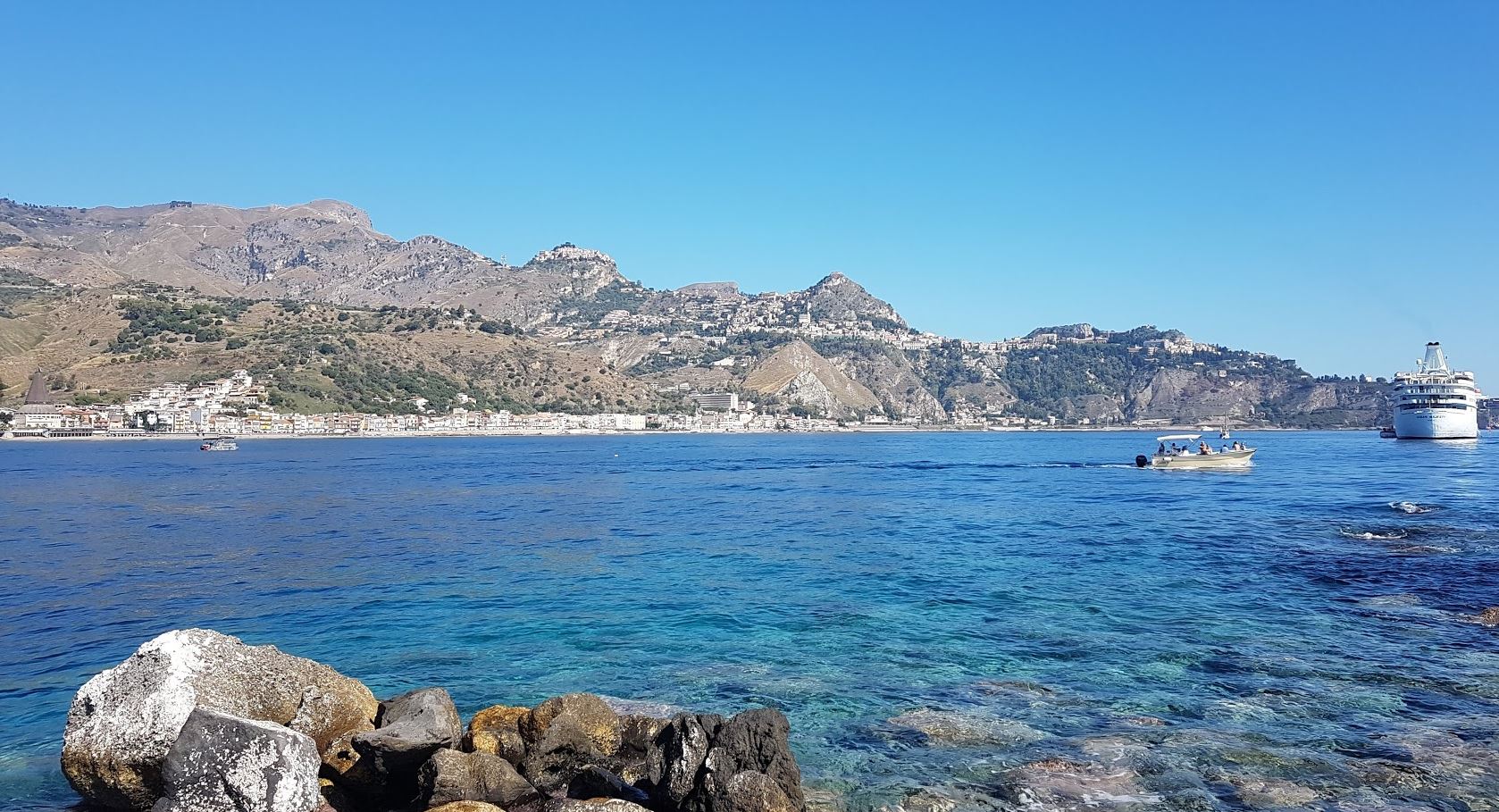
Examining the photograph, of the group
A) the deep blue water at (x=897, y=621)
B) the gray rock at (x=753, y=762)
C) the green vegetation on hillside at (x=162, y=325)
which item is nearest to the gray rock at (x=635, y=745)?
the gray rock at (x=753, y=762)

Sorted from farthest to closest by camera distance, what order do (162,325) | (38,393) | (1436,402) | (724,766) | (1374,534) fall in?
1. (162,325)
2. (38,393)
3. (1436,402)
4. (1374,534)
5. (724,766)

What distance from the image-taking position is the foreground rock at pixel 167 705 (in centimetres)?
843

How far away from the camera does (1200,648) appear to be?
1576 centimetres

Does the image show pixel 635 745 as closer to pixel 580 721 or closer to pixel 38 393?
pixel 580 721

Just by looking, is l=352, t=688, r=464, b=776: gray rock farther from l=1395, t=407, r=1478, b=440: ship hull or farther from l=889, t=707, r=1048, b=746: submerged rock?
l=1395, t=407, r=1478, b=440: ship hull

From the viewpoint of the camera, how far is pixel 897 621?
18594 mm

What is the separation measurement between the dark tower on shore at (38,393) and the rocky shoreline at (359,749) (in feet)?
544

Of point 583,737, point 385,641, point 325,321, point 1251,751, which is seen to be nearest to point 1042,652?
point 1251,751

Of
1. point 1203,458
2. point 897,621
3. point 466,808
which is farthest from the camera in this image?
point 1203,458

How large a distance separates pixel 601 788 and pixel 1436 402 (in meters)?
131

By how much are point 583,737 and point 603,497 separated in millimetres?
42225

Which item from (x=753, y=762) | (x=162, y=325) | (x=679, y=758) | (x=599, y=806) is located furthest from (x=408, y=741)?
(x=162, y=325)

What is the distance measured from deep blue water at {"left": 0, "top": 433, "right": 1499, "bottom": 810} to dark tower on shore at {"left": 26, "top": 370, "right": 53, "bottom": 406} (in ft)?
385

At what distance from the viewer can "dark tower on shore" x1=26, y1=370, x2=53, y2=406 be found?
138 metres
